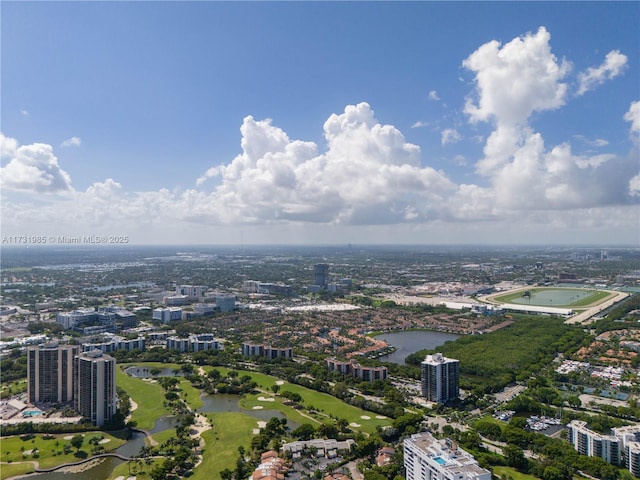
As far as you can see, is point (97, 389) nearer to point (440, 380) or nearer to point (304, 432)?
point (304, 432)

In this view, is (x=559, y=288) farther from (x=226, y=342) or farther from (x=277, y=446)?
(x=277, y=446)

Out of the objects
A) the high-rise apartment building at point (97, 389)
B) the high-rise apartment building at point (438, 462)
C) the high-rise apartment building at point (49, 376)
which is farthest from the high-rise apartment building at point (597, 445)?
the high-rise apartment building at point (49, 376)

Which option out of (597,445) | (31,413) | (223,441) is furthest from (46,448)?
(597,445)

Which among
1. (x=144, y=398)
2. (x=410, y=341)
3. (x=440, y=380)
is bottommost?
(x=410, y=341)

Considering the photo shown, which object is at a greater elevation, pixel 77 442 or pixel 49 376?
pixel 49 376

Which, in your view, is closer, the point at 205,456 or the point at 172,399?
the point at 205,456

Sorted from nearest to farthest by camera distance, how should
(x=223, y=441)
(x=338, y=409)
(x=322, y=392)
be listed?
(x=223, y=441) → (x=338, y=409) → (x=322, y=392)

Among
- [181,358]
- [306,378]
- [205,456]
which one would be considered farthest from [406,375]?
[181,358]
